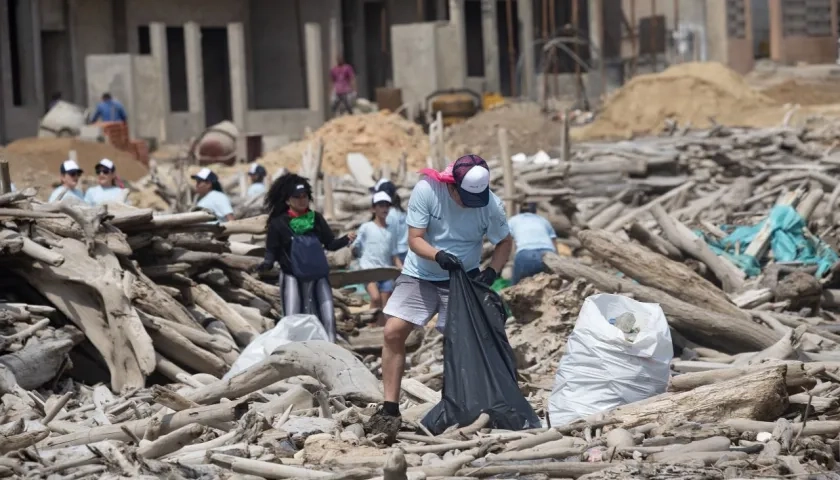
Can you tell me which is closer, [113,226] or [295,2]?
[113,226]

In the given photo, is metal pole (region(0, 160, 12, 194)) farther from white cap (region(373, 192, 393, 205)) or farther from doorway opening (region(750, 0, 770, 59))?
doorway opening (region(750, 0, 770, 59))

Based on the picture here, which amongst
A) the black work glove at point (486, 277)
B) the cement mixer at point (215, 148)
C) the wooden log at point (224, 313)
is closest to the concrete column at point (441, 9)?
the cement mixer at point (215, 148)

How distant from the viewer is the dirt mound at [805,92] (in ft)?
102

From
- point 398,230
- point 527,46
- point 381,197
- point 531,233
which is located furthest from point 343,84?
point 531,233

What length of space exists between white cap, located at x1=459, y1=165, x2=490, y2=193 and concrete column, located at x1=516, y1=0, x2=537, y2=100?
26.6 meters

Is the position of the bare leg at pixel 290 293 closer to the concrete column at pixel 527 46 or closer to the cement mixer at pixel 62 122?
the cement mixer at pixel 62 122

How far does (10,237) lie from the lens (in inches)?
376

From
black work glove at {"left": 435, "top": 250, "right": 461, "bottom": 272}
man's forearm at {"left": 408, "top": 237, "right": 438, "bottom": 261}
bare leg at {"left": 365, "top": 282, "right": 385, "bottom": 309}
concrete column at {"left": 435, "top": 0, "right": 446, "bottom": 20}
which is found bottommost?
bare leg at {"left": 365, "top": 282, "right": 385, "bottom": 309}

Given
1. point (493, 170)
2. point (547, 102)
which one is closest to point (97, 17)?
point (547, 102)

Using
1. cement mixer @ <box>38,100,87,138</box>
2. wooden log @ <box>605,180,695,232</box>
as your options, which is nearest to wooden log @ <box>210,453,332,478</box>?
wooden log @ <box>605,180,695,232</box>

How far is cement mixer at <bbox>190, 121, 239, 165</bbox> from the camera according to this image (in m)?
28.1

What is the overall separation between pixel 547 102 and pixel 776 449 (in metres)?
26.9

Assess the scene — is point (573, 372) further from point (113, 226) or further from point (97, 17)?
point (97, 17)

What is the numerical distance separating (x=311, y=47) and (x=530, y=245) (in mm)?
19565
